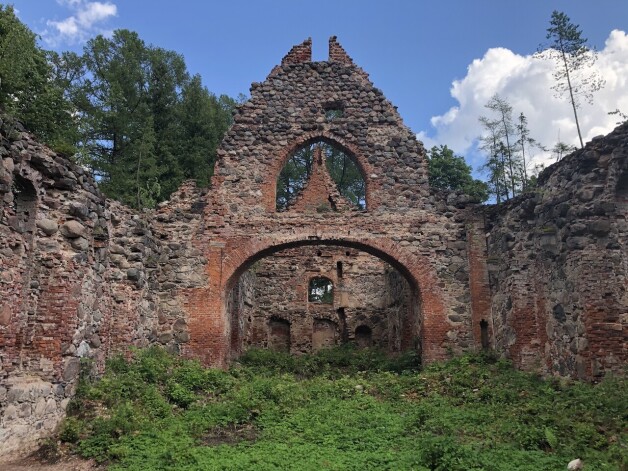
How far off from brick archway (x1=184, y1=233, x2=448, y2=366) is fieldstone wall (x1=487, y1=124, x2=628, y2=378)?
1767mm

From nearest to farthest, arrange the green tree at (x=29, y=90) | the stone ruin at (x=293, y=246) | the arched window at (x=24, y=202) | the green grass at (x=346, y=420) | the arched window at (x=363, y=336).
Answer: the green grass at (x=346, y=420)
the arched window at (x=24, y=202)
the stone ruin at (x=293, y=246)
the green tree at (x=29, y=90)
the arched window at (x=363, y=336)

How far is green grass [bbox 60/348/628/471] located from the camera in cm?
678

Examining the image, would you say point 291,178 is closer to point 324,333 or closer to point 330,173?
point 330,173

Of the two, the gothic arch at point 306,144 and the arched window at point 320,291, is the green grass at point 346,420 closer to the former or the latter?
the gothic arch at point 306,144

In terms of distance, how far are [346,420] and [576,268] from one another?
4.60m

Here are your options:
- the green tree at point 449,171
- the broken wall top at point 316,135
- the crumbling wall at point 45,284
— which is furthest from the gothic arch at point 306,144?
the green tree at point 449,171

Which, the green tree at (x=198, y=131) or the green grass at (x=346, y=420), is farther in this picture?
the green tree at (x=198, y=131)

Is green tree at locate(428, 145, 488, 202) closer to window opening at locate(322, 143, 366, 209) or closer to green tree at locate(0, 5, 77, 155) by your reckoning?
window opening at locate(322, 143, 366, 209)

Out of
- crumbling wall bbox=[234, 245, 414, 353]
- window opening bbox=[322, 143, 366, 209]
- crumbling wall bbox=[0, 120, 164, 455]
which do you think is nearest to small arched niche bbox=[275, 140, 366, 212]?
window opening bbox=[322, 143, 366, 209]

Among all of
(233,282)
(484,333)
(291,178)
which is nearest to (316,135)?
(233,282)

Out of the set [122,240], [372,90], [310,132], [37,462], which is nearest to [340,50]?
[372,90]

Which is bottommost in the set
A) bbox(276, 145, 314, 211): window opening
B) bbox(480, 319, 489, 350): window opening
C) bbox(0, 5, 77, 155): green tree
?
bbox(480, 319, 489, 350): window opening

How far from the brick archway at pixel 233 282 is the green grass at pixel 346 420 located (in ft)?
2.44

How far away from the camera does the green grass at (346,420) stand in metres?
6.78
